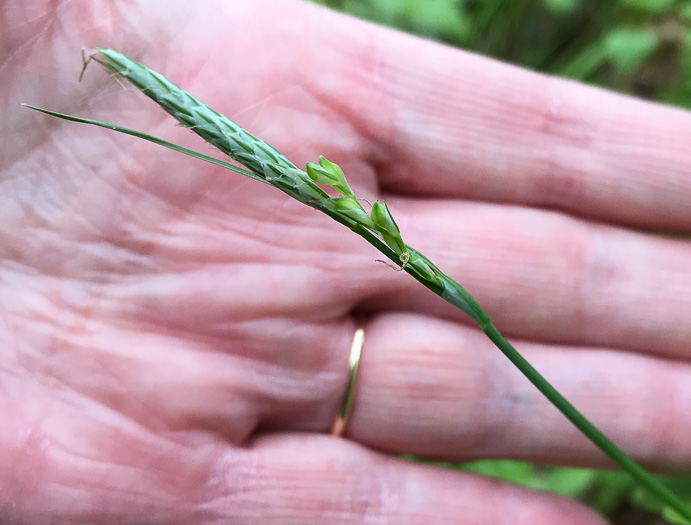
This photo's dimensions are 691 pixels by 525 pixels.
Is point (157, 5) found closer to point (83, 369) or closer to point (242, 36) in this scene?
point (242, 36)

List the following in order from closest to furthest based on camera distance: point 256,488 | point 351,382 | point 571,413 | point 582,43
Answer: point 571,413 < point 256,488 < point 351,382 < point 582,43

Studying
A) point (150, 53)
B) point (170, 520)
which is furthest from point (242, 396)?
point (150, 53)

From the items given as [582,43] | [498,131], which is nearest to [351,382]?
[498,131]

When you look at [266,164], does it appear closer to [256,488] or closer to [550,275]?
[256,488]

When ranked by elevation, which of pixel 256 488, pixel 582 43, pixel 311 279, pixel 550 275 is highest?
pixel 582 43

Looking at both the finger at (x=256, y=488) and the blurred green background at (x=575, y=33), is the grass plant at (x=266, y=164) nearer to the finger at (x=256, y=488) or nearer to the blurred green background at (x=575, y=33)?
the finger at (x=256, y=488)

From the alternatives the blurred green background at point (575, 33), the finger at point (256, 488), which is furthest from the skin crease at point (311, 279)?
the blurred green background at point (575, 33)

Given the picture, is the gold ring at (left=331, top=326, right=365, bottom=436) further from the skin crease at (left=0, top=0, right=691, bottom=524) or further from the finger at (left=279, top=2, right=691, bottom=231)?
the finger at (left=279, top=2, right=691, bottom=231)
